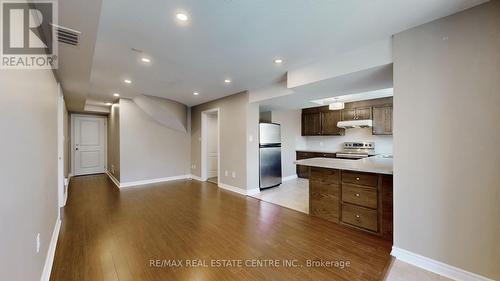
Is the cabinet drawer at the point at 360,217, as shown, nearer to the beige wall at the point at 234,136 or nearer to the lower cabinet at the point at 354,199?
the lower cabinet at the point at 354,199

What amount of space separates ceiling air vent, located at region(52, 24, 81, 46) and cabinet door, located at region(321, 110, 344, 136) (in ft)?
18.9

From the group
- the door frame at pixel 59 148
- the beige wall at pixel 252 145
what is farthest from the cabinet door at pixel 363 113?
the door frame at pixel 59 148

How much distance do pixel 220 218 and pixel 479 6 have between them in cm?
367

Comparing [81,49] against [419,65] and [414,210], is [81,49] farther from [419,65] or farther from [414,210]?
[414,210]

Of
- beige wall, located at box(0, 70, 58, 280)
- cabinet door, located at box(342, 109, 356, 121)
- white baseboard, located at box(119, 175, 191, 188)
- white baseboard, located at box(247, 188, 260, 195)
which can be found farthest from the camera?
cabinet door, located at box(342, 109, 356, 121)

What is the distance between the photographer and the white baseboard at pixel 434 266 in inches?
68.4

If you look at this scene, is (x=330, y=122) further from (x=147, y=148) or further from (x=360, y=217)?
(x=147, y=148)

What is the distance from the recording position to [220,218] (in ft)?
10.2

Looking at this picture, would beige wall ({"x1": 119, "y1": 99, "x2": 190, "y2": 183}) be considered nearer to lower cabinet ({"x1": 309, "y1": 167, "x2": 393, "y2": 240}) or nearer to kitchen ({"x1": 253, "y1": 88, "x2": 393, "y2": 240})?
kitchen ({"x1": 253, "y1": 88, "x2": 393, "y2": 240})

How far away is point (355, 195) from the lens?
107 inches

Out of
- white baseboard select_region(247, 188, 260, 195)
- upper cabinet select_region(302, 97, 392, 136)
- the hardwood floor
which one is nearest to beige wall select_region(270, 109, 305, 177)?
upper cabinet select_region(302, 97, 392, 136)

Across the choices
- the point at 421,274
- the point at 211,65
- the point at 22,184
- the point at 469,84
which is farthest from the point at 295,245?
the point at 211,65

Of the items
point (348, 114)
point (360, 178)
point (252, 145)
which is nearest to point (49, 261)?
point (252, 145)

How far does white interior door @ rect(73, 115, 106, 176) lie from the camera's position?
671 centimetres
